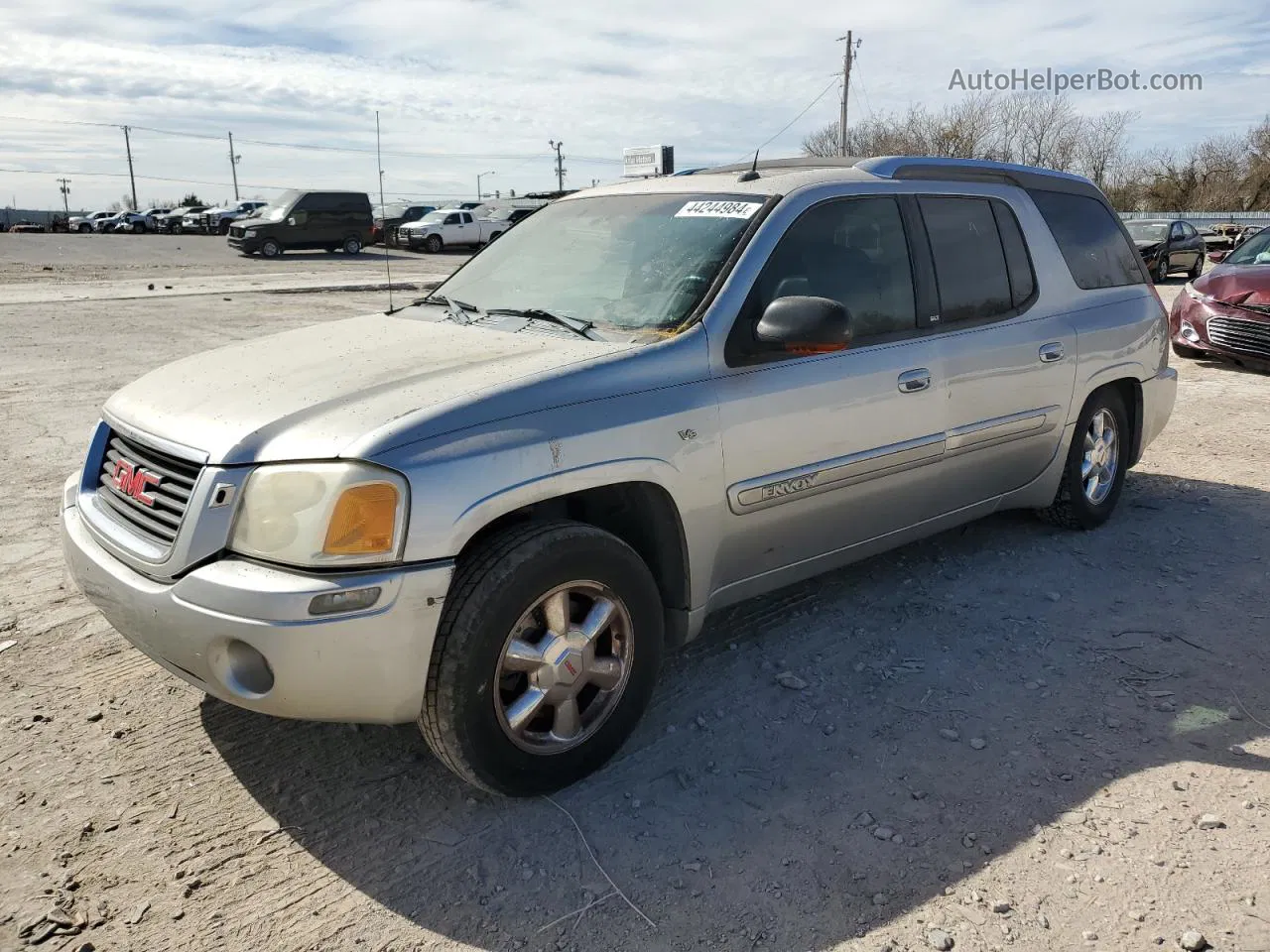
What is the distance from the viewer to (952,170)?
180 inches

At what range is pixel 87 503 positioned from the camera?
10.7 ft

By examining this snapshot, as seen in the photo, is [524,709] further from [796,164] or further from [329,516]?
[796,164]

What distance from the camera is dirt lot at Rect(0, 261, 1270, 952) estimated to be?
8.31 ft

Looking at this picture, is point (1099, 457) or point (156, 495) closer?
point (156, 495)

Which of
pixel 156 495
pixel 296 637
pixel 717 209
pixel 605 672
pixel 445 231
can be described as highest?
pixel 717 209

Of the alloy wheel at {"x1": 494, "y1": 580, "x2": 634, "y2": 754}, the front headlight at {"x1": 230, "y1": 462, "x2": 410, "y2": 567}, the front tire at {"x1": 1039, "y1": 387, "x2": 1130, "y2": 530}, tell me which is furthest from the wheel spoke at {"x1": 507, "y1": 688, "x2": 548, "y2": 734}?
the front tire at {"x1": 1039, "y1": 387, "x2": 1130, "y2": 530}

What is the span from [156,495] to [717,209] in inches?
84.8

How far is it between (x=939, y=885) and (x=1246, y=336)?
9.47 metres

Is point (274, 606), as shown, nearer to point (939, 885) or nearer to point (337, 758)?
point (337, 758)

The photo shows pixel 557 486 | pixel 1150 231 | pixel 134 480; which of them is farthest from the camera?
pixel 1150 231

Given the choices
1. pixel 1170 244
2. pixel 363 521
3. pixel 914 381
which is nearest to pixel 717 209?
pixel 914 381

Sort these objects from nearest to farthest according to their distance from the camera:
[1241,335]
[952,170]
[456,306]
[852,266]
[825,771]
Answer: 1. [825,771]
2. [852,266]
3. [456,306]
4. [952,170]
5. [1241,335]

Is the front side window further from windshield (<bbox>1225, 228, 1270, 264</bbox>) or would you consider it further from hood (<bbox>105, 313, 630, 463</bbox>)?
windshield (<bbox>1225, 228, 1270, 264</bbox>)

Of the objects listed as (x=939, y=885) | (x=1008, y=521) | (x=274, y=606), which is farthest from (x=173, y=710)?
(x=1008, y=521)
